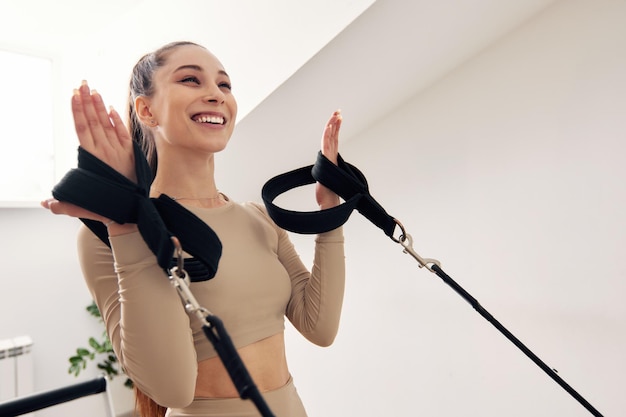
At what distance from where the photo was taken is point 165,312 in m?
0.62

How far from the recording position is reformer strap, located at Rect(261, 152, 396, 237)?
2.71 feet

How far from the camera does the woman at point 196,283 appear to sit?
1.98 ft

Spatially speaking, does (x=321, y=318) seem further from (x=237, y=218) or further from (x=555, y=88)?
(x=555, y=88)

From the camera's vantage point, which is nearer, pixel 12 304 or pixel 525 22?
pixel 525 22

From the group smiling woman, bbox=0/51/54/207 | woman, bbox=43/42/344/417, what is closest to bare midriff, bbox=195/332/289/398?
woman, bbox=43/42/344/417

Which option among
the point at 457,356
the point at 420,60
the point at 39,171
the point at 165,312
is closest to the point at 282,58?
the point at 420,60

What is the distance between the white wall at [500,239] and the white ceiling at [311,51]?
10 centimetres

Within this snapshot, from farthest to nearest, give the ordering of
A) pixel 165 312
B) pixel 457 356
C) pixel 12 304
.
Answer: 1. pixel 12 304
2. pixel 457 356
3. pixel 165 312

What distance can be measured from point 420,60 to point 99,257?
1.27 metres

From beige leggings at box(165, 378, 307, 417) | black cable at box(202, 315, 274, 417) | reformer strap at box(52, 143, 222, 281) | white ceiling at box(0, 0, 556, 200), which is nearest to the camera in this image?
black cable at box(202, 315, 274, 417)

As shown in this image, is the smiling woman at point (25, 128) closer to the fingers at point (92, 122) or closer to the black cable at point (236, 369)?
the fingers at point (92, 122)

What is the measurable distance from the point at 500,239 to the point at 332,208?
978mm

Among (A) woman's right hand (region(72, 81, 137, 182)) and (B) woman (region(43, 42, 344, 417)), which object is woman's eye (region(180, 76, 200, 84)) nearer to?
(B) woman (region(43, 42, 344, 417))

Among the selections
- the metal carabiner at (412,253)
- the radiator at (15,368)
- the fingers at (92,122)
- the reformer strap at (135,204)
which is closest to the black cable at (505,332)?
the metal carabiner at (412,253)
